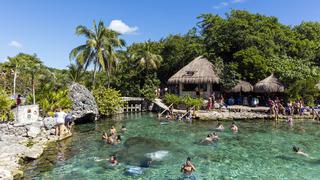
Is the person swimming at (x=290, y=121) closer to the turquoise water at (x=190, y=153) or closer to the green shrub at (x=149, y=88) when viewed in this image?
the turquoise water at (x=190, y=153)

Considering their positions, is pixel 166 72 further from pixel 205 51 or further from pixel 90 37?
pixel 90 37

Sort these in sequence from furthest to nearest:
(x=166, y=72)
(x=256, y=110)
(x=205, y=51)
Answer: (x=166, y=72), (x=205, y=51), (x=256, y=110)

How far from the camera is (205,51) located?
40.4 metres

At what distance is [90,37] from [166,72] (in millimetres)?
12660

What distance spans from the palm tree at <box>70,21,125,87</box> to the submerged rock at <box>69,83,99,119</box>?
23.2ft

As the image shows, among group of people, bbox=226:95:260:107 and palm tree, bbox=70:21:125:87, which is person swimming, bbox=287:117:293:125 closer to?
group of people, bbox=226:95:260:107

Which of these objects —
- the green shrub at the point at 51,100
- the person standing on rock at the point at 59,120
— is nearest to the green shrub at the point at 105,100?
the green shrub at the point at 51,100

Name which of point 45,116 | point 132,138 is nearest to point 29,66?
point 45,116

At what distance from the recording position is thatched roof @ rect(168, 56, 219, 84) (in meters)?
35.5

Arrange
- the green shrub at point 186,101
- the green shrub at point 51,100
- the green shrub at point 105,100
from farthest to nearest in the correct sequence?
the green shrub at point 186,101 < the green shrub at point 105,100 < the green shrub at point 51,100

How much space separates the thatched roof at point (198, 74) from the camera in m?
35.5

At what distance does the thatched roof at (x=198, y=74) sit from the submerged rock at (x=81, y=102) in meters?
11.4

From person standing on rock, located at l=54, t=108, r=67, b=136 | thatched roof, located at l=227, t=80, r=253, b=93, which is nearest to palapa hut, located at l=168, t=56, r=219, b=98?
thatched roof, located at l=227, t=80, r=253, b=93

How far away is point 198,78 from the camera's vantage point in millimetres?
35688
